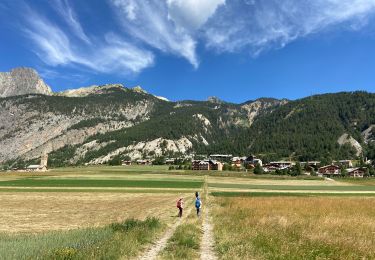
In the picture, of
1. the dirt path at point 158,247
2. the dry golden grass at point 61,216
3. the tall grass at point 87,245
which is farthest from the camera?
the dry golden grass at point 61,216

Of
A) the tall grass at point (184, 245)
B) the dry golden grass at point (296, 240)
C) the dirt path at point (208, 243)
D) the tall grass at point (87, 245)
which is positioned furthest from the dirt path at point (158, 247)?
the dry golden grass at point (296, 240)

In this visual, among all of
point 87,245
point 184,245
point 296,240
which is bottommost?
point 184,245

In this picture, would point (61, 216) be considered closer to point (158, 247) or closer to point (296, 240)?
point (158, 247)

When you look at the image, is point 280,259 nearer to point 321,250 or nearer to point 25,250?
point 321,250

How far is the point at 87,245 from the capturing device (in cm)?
2094

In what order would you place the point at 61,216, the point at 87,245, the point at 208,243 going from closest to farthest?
the point at 87,245
the point at 208,243
the point at 61,216

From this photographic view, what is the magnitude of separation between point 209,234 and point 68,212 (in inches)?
820

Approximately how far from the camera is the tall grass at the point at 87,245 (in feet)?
58.6

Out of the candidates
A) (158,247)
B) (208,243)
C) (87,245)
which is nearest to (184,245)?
(158,247)

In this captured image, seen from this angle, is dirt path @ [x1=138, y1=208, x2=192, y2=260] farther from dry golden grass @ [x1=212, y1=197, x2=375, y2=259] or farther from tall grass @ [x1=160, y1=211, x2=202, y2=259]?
dry golden grass @ [x1=212, y1=197, x2=375, y2=259]

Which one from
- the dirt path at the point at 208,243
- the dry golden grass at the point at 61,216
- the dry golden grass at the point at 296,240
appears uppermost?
the dry golden grass at the point at 296,240

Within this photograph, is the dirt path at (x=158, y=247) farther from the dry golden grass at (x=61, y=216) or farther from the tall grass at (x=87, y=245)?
the dry golden grass at (x=61, y=216)

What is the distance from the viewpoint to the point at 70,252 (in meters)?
17.7

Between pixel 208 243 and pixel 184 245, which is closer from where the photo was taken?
pixel 184 245
